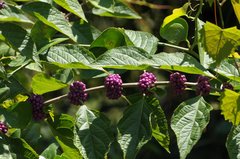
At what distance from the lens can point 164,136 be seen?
1.12m

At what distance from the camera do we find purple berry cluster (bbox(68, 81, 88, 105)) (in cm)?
114

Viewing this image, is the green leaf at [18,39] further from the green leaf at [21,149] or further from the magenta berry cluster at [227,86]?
the magenta berry cluster at [227,86]

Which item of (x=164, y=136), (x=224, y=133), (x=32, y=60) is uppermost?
(x=32, y=60)

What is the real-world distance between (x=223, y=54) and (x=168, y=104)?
168 cm

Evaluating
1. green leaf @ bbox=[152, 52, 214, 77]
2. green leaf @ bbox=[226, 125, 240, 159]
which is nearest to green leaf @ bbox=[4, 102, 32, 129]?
green leaf @ bbox=[152, 52, 214, 77]

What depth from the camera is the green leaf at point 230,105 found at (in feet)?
3.56

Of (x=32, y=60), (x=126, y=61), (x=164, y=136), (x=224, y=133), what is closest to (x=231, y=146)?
(x=164, y=136)

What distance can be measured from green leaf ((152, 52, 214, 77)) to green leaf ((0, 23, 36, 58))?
0.21 m

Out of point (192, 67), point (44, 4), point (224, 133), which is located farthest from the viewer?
point (224, 133)

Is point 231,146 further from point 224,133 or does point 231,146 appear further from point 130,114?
point 224,133

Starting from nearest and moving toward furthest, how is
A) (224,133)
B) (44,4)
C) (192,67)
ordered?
(192,67)
(44,4)
(224,133)

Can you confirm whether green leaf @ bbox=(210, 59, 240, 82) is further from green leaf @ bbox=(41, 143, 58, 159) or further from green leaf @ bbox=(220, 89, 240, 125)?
green leaf @ bbox=(41, 143, 58, 159)

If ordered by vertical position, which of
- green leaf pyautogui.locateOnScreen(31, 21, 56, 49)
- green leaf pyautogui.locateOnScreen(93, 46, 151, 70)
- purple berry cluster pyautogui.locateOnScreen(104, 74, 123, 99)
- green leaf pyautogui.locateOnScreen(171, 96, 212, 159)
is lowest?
green leaf pyautogui.locateOnScreen(171, 96, 212, 159)

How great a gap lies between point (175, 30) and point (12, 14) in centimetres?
30
